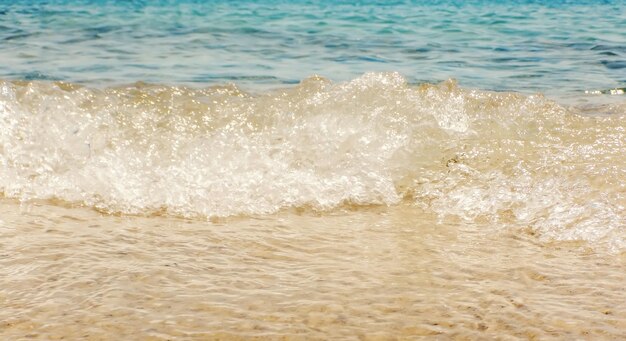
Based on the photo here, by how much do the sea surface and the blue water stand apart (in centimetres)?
10

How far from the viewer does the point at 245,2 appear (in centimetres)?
1509

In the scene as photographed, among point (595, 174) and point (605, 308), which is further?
point (595, 174)

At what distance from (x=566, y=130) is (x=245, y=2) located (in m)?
11.1

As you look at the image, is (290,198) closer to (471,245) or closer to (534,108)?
(471,245)

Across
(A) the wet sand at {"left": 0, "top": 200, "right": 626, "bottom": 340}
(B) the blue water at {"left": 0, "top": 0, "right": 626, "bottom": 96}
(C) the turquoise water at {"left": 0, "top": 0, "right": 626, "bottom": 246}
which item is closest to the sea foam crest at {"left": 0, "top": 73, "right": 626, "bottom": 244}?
(C) the turquoise water at {"left": 0, "top": 0, "right": 626, "bottom": 246}

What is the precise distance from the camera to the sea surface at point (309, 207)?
243 centimetres

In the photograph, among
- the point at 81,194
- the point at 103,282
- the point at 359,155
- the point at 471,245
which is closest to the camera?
the point at 103,282

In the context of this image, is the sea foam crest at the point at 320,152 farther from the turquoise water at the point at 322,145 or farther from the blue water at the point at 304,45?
the blue water at the point at 304,45

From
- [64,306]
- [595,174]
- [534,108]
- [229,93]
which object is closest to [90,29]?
[229,93]

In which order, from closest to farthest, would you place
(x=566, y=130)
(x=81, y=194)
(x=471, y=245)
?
1. (x=471, y=245)
2. (x=81, y=194)
3. (x=566, y=130)

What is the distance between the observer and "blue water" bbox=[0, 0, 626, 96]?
6.95 meters

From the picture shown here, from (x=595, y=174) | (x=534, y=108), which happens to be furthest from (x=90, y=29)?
(x=595, y=174)

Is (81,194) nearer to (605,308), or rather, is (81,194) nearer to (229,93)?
(229,93)

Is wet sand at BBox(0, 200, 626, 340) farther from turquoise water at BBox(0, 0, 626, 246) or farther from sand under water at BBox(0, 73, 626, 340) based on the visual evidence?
turquoise water at BBox(0, 0, 626, 246)
